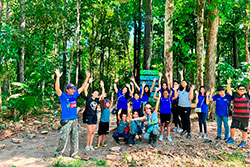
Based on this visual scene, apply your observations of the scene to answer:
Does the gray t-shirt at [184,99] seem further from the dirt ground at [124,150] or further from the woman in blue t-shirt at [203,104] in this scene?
the dirt ground at [124,150]

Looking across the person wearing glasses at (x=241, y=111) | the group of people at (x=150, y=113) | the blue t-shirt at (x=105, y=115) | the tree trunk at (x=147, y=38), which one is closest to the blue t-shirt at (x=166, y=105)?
the group of people at (x=150, y=113)

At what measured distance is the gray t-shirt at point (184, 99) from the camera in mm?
6254

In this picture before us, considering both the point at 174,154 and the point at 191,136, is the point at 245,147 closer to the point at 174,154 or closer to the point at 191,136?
the point at 191,136

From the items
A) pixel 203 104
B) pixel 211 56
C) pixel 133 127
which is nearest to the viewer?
pixel 133 127

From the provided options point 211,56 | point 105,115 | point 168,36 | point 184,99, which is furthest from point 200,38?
point 105,115

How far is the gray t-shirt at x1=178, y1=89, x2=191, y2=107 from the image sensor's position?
6.25 meters

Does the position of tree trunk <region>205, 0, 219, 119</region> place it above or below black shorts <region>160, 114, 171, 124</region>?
above

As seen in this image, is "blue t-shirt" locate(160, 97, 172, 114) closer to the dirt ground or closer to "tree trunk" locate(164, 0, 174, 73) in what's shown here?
the dirt ground

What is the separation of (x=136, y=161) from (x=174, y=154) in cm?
122

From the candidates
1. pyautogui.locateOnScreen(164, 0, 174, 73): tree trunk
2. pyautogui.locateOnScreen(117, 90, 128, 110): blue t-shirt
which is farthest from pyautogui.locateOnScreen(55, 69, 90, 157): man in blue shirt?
pyautogui.locateOnScreen(164, 0, 174, 73): tree trunk

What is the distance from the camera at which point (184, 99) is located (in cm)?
631

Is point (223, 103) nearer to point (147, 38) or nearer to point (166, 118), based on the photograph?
point (166, 118)

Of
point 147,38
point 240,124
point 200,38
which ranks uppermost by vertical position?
point 147,38

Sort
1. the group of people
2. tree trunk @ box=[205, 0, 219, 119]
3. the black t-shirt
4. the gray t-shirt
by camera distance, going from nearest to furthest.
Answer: the group of people
the black t-shirt
the gray t-shirt
tree trunk @ box=[205, 0, 219, 119]
